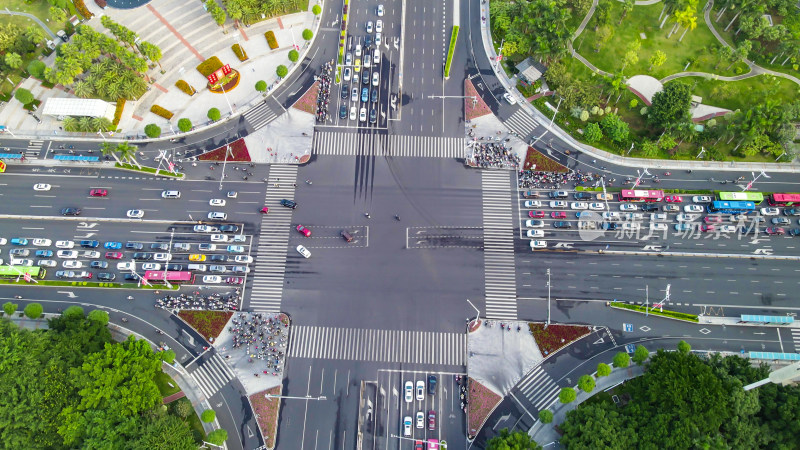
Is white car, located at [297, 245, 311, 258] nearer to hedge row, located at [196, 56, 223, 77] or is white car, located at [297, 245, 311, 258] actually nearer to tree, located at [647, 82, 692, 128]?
hedge row, located at [196, 56, 223, 77]

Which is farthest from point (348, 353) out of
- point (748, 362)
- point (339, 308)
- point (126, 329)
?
point (748, 362)

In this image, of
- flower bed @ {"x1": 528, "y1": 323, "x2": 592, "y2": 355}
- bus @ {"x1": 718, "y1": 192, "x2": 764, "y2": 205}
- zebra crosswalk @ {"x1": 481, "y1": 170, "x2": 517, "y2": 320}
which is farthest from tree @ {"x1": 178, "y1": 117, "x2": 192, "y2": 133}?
bus @ {"x1": 718, "y1": 192, "x2": 764, "y2": 205}

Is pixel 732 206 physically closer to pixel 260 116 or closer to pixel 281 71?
pixel 281 71

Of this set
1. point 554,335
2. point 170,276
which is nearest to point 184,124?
point 170,276

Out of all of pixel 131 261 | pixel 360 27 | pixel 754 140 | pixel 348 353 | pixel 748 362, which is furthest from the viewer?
pixel 360 27

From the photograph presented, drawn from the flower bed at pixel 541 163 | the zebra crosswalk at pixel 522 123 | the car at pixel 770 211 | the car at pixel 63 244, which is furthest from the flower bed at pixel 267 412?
the car at pixel 770 211

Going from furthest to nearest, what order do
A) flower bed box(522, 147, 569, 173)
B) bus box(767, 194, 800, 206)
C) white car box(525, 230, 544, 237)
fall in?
flower bed box(522, 147, 569, 173)
bus box(767, 194, 800, 206)
white car box(525, 230, 544, 237)

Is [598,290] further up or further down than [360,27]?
further down

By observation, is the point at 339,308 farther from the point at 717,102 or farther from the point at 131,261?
the point at 717,102
